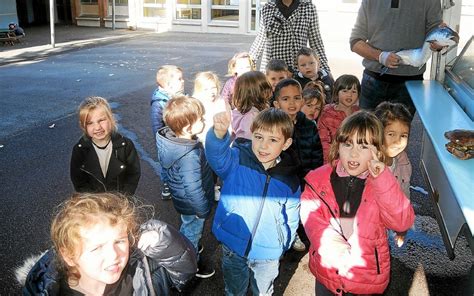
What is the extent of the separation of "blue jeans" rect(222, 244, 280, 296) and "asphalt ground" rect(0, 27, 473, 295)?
0.51 meters

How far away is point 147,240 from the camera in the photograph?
6.10 ft

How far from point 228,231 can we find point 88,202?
0.97 metres

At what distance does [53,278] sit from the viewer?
1701mm

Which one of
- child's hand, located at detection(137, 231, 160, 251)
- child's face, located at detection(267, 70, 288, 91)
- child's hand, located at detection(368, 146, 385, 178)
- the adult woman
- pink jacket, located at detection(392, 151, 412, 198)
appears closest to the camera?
child's hand, located at detection(137, 231, 160, 251)

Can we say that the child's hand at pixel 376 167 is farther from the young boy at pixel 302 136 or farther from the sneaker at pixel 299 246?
the sneaker at pixel 299 246

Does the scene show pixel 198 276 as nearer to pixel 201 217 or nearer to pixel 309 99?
pixel 201 217

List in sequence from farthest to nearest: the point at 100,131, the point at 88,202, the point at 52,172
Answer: the point at 52,172
the point at 100,131
the point at 88,202

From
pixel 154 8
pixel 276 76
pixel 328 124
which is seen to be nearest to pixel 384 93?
pixel 328 124

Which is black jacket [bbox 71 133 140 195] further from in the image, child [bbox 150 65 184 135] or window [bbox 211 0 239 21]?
window [bbox 211 0 239 21]

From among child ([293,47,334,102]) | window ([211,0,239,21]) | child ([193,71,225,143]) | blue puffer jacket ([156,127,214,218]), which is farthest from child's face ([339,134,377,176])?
window ([211,0,239,21])

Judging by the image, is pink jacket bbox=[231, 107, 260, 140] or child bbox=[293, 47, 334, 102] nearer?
pink jacket bbox=[231, 107, 260, 140]

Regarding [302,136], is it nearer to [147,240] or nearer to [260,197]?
[260,197]

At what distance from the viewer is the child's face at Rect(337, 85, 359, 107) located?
13.0 feet

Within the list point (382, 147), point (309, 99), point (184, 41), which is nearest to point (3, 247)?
point (309, 99)
